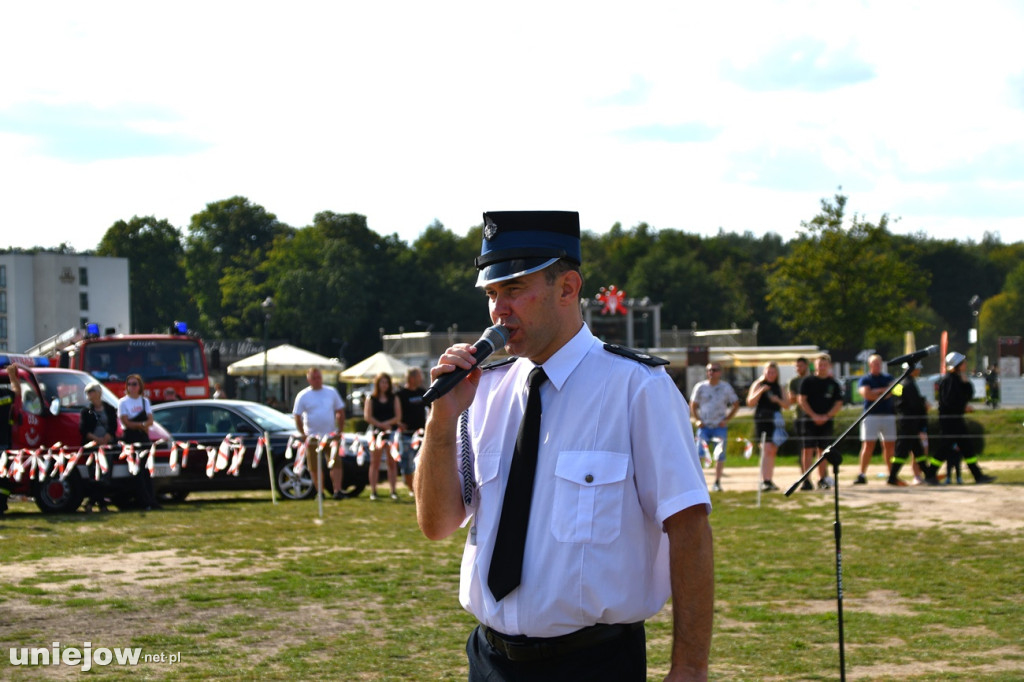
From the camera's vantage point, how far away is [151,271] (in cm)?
11481

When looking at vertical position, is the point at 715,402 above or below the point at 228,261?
below

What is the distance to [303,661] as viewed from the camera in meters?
7.46

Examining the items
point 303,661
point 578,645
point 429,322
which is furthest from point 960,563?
point 429,322

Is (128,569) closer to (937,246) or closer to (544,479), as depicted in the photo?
(544,479)

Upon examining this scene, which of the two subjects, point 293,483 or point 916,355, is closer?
point 916,355

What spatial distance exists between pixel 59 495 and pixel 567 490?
15.4m

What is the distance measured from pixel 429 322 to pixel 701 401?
263 ft

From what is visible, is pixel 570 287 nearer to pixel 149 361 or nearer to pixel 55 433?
pixel 55 433

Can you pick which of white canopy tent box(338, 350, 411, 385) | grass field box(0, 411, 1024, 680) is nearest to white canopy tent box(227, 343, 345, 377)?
white canopy tent box(338, 350, 411, 385)

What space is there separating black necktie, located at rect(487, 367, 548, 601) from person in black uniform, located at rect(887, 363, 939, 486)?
1542 cm

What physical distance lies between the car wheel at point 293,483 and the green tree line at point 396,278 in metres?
63.3

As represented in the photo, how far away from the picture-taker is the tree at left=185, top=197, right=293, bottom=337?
341ft

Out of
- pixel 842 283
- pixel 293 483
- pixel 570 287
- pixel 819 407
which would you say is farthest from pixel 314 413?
pixel 842 283

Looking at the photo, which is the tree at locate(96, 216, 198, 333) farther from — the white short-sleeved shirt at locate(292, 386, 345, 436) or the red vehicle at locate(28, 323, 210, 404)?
the white short-sleeved shirt at locate(292, 386, 345, 436)
